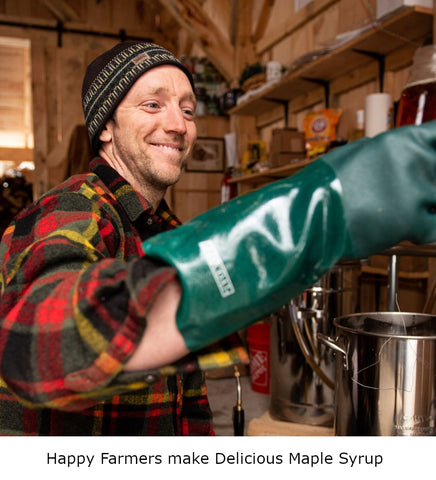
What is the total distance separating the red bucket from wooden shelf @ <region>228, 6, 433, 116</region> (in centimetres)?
146

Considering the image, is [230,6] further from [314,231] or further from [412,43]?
[314,231]

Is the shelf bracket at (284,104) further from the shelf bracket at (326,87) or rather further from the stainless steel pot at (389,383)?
the stainless steel pot at (389,383)

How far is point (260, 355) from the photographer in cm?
257

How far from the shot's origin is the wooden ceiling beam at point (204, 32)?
375 cm

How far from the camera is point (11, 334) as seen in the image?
1.61 ft

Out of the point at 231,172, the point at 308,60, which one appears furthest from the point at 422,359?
the point at 231,172

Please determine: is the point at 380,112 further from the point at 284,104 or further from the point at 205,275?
the point at 205,275

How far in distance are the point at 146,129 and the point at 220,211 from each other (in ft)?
2.03

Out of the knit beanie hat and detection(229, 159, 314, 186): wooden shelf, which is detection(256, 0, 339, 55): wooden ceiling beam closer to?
detection(229, 159, 314, 186): wooden shelf

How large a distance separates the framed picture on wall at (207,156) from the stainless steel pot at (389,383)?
3.87 meters

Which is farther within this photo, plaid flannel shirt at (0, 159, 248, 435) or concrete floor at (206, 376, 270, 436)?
concrete floor at (206, 376, 270, 436)

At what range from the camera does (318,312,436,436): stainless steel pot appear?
93cm

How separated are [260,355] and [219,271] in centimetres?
223

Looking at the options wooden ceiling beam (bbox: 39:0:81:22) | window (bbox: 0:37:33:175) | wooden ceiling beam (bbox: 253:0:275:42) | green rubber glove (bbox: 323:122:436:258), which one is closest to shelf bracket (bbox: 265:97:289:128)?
wooden ceiling beam (bbox: 253:0:275:42)
